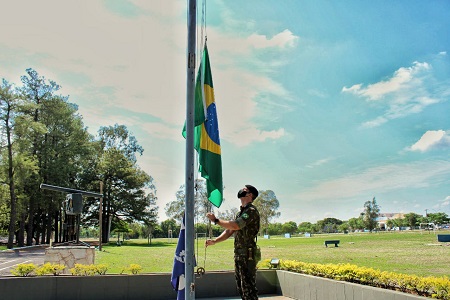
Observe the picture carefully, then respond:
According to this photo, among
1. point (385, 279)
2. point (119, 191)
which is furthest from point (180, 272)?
point (119, 191)

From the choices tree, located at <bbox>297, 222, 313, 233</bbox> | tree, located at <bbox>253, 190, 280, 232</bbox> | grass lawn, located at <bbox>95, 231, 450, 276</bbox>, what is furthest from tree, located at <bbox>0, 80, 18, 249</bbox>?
tree, located at <bbox>297, 222, 313, 233</bbox>

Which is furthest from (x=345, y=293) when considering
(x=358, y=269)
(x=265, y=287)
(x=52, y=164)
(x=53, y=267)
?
(x=52, y=164)

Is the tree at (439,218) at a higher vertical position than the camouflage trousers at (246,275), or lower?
lower

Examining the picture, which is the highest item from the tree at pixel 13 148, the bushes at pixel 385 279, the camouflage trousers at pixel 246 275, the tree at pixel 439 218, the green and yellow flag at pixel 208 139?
the tree at pixel 13 148

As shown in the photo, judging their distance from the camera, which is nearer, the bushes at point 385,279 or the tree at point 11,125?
the bushes at point 385,279

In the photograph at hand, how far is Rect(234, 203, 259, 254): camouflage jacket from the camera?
156 inches

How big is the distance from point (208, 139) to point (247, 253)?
1.26 metres

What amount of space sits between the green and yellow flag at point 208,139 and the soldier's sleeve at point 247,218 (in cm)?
28

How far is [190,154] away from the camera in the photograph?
11.2 feet

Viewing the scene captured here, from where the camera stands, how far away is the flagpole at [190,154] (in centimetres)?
327

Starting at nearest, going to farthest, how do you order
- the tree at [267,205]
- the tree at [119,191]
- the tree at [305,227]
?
the tree at [119,191] → the tree at [267,205] → the tree at [305,227]

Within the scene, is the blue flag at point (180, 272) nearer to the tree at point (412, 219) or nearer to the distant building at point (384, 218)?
the tree at point (412, 219)

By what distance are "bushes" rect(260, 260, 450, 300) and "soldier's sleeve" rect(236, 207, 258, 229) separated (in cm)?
248

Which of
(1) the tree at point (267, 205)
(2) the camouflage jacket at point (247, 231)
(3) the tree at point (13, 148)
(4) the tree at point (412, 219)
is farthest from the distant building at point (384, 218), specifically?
(2) the camouflage jacket at point (247, 231)
